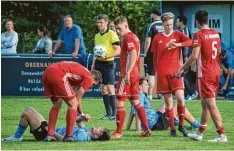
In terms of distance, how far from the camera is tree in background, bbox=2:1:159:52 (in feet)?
141

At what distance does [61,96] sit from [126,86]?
1.39 m

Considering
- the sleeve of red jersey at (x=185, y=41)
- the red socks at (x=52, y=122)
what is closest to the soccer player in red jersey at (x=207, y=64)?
the sleeve of red jersey at (x=185, y=41)

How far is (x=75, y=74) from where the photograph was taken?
596 inches

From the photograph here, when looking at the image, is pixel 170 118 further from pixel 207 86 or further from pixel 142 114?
pixel 207 86

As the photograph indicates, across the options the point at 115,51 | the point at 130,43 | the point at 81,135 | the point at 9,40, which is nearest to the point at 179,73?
the point at 130,43

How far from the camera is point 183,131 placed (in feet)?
52.7

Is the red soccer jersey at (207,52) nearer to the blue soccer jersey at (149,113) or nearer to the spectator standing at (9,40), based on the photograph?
the blue soccer jersey at (149,113)

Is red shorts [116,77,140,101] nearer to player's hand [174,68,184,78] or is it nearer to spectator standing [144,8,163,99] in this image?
player's hand [174,68,184,78]

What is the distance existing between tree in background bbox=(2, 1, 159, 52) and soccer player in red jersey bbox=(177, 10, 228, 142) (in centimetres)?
2521

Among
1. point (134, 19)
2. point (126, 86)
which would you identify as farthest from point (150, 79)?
point (134, 19)

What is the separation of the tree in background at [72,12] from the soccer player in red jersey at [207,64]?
2521cm

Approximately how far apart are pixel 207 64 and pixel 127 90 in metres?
1.61

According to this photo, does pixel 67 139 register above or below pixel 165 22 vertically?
below

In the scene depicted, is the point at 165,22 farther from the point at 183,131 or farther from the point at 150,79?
the point at 150,79
